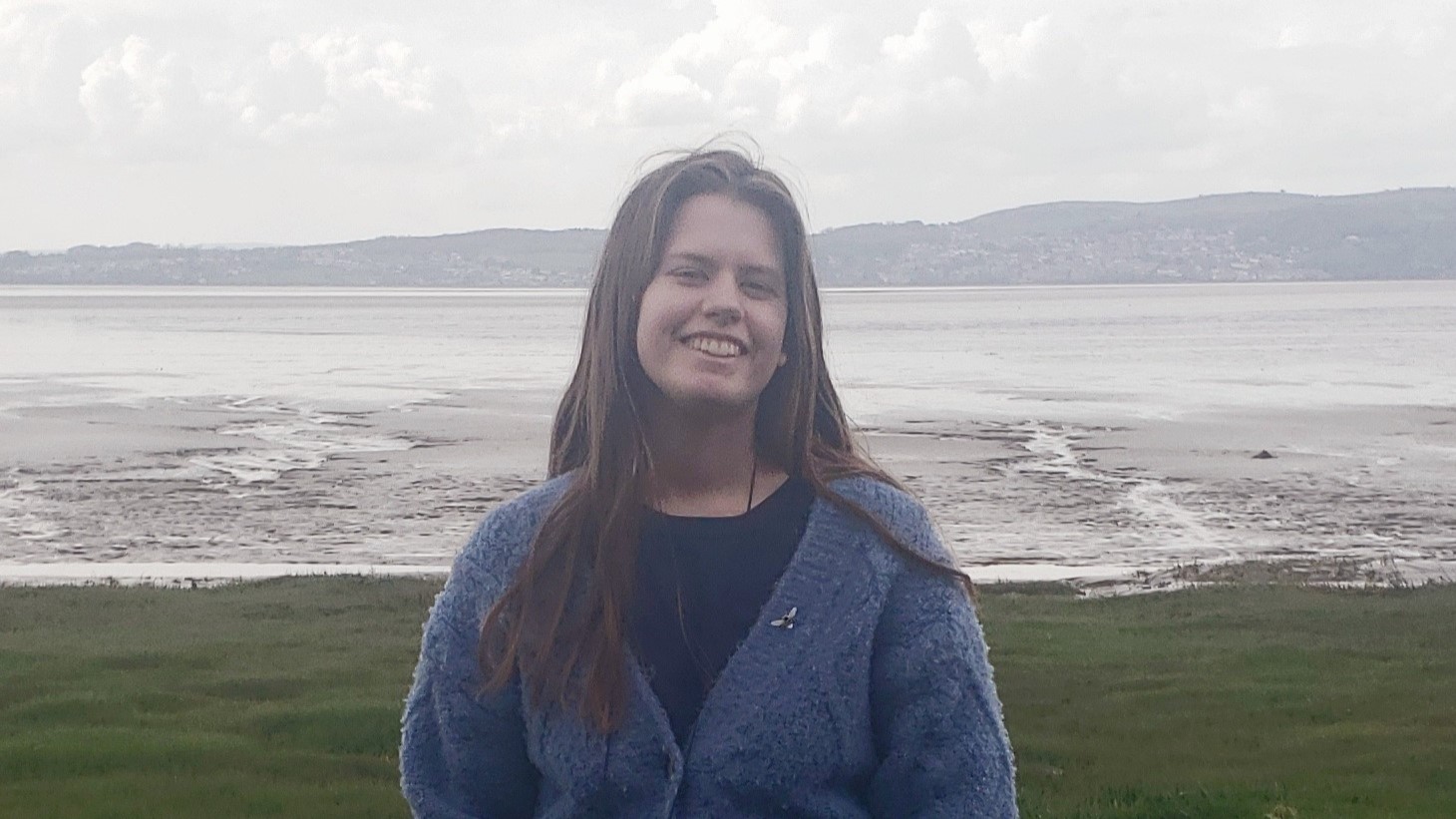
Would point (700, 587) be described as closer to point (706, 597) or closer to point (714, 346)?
point (706, 597)

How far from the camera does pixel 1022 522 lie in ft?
91.2

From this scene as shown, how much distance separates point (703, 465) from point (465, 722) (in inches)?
24.3

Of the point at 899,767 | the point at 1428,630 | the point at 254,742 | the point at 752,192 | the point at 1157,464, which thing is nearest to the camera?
the point at 899,767

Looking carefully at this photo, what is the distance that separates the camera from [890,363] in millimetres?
76812

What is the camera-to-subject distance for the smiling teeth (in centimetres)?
290

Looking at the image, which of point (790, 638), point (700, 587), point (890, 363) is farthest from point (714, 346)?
point (890, 363)

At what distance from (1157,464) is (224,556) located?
20.8 metres

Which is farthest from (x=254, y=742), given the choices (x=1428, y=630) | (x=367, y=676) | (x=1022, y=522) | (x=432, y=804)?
(x=1022, y=522)

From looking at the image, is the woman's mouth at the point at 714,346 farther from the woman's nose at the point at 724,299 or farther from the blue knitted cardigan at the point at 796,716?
the blue knitted cardigan at the point at 796,716

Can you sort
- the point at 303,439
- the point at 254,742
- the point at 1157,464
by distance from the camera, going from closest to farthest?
the point at 254,742
the point at 1157,464
the point at 303,439

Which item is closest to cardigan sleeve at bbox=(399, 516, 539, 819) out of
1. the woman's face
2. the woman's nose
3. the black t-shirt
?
the black t-shirt

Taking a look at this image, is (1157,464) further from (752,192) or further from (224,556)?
(752,192)

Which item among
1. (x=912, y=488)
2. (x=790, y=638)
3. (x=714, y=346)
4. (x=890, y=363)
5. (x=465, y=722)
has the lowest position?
(x=890, y=363)

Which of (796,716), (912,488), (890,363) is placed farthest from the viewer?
(890,363)
